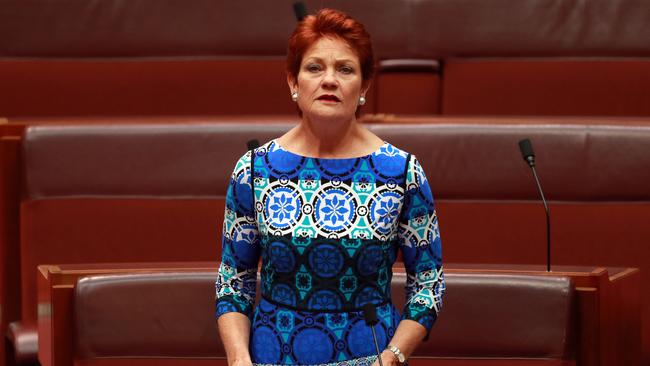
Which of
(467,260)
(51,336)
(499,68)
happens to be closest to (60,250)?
(51,336)

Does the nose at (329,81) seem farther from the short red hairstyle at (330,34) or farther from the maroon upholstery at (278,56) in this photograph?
the maroon upholstery at (278,56)

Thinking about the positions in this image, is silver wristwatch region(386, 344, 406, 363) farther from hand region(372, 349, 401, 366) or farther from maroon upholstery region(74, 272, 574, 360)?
maroon upholstery region(74, 272, 574, 360)

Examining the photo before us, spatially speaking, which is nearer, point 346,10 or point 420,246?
point 420,246

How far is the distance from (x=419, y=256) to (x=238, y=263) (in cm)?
8

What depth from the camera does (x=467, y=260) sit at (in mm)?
883

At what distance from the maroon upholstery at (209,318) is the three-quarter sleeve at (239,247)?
201 millimetres

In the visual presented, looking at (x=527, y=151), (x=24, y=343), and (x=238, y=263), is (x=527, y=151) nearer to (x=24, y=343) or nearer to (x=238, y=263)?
(x=238, y=263)

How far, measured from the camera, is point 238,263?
464mm

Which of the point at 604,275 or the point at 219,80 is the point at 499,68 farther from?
the point at 604,275

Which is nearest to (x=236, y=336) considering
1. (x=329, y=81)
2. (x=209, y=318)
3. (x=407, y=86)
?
(x=329, y=81)

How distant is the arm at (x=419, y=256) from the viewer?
1.48 ft

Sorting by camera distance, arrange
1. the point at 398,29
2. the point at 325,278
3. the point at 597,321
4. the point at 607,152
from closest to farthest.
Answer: the point at 325,278 → the point at 597,321 → the point at 607,152 → the point at 398,29

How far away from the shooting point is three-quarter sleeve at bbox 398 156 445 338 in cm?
45

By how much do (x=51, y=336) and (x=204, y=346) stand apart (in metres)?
0.09
